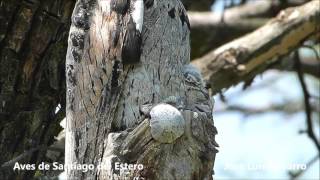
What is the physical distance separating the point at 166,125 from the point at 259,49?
2485 mm

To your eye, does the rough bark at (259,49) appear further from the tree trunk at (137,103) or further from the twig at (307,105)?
the tree trunk at (137,103)

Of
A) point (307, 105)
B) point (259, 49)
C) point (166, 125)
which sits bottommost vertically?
point (166, 125)

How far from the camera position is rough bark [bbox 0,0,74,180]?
354 centimetres

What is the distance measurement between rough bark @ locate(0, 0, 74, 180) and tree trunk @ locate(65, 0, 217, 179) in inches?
26.4

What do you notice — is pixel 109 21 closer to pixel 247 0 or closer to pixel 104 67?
pixel 104 67

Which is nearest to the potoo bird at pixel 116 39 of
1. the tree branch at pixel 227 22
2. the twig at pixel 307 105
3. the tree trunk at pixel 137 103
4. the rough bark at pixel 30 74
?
the tree trunk at pixel 137 103

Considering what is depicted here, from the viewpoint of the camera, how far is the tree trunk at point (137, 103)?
8.76ft

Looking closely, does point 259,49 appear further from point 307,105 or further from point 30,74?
point 30,74

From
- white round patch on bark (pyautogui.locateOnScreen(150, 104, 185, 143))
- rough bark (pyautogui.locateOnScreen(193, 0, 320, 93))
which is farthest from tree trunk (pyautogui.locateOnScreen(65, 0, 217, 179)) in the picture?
rough bark (pyautogui.locateOnScreen(193, 0, 320, 93))

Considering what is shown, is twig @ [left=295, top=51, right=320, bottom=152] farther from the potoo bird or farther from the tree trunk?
the potoo bird

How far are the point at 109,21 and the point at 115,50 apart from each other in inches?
4.8

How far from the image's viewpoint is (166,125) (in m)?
2.64

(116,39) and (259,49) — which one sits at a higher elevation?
(259,49)

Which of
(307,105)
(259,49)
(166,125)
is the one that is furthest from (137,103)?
(307,105)
